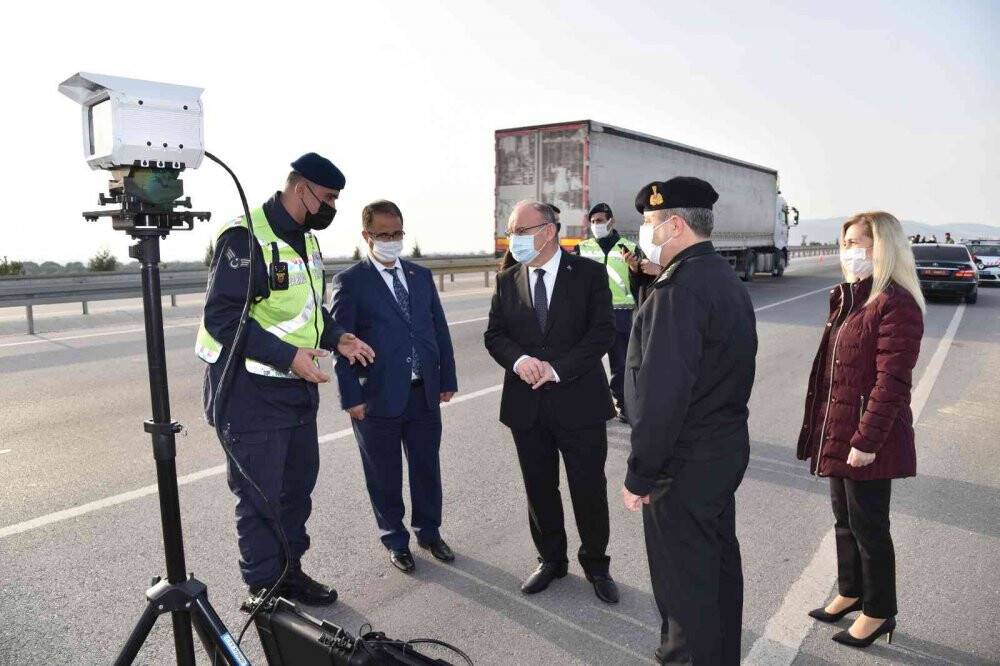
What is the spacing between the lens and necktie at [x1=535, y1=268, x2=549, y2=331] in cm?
388

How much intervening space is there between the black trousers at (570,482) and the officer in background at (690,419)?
3.33 feet

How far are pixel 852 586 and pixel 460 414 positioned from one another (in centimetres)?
436

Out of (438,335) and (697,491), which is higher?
(438,335)

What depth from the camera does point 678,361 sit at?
8.21 feet

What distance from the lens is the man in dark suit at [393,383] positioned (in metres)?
4.10

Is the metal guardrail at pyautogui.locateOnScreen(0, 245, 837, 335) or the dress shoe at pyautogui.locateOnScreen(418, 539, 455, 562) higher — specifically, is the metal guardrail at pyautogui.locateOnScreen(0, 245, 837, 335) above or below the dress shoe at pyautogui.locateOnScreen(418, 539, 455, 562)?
above

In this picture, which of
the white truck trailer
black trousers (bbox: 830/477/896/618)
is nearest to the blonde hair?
black trousers (bbox: 830/477/896/618)

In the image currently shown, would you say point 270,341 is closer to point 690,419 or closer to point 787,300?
point 690,419

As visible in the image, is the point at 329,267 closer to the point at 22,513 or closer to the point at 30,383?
the point at 30,383

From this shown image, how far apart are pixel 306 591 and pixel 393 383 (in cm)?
116

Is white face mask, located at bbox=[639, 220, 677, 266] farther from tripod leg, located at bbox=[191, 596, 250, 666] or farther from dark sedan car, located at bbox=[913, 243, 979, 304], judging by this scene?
dark sedan car, located at bbox=[913, 243, 979, 304]

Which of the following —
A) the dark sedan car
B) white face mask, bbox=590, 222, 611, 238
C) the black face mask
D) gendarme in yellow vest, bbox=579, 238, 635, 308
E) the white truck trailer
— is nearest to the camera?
the black face mask

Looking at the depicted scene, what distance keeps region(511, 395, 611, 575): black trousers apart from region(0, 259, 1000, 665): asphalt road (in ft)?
0.68

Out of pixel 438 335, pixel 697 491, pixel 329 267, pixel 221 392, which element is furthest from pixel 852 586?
pixel 329 267
